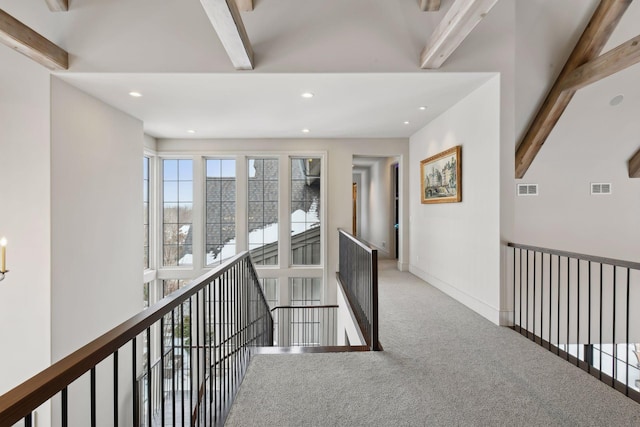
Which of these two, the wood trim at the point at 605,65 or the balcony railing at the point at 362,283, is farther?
the balcony railing at the point at 362,283

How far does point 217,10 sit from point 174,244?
5093mm

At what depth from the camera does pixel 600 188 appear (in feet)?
14.0

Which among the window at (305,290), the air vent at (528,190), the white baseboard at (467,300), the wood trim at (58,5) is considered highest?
the wood trim at (58,5)

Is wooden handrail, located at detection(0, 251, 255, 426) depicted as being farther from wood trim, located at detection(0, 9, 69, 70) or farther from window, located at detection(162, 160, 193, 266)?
window, located at detection(162, 160, 193, 266)

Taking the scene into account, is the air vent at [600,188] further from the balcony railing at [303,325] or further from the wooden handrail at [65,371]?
the wooden handrail at [65,371]

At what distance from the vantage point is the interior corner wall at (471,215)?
3.31 meters

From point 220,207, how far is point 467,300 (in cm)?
466

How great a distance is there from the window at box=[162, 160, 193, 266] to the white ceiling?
96 cm

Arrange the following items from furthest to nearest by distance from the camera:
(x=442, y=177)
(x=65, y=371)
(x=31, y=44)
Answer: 1. (x=442, y=177)
2. (x=31, y=44)
3. (x=65, y=371)

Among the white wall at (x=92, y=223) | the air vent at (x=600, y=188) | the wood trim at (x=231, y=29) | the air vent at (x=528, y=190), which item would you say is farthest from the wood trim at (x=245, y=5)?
the air vent at (x=600, y=188)

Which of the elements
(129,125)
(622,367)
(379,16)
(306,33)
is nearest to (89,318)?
(129,125)

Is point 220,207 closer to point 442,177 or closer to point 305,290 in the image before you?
point 305,290

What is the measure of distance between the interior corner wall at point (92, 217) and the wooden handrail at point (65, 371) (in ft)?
9.69

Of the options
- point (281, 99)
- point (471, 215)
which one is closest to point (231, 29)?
point (281, 99)
